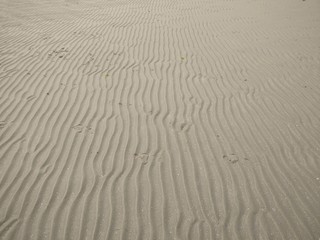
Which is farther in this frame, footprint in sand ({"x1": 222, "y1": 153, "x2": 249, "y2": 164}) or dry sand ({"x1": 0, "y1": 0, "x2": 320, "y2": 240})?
footprint in sand ({"x1": 222, "y1": 153, "x2": 249, "y2": 164})

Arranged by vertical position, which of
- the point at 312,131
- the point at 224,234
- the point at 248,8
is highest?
the point at 248,8

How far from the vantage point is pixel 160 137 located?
4.07 m

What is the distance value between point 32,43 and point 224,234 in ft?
24.8

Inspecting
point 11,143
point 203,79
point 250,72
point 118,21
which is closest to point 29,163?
point 11,143

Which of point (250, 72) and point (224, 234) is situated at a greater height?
point (250, 72)

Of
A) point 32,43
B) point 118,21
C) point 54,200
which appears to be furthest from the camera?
point 118,21

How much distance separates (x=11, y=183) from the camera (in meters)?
3.32

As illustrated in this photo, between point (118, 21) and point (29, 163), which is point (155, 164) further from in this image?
point (118, 21)

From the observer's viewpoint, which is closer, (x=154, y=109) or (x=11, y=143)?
(x=11, y=143)

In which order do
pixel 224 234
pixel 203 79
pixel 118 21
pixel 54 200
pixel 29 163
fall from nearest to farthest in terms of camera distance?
pixel 224 234 → pixel 54 200 → pixel 29 163 → pixel 203 79 → pixel 118 21

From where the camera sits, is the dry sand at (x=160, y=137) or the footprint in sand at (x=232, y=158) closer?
the dry sand at (x=160, y=137)

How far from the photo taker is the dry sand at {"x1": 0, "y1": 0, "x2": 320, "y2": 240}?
2994 millimetres

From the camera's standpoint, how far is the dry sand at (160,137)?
2.99 meters

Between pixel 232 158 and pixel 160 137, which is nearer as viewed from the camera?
pixel 232 158
